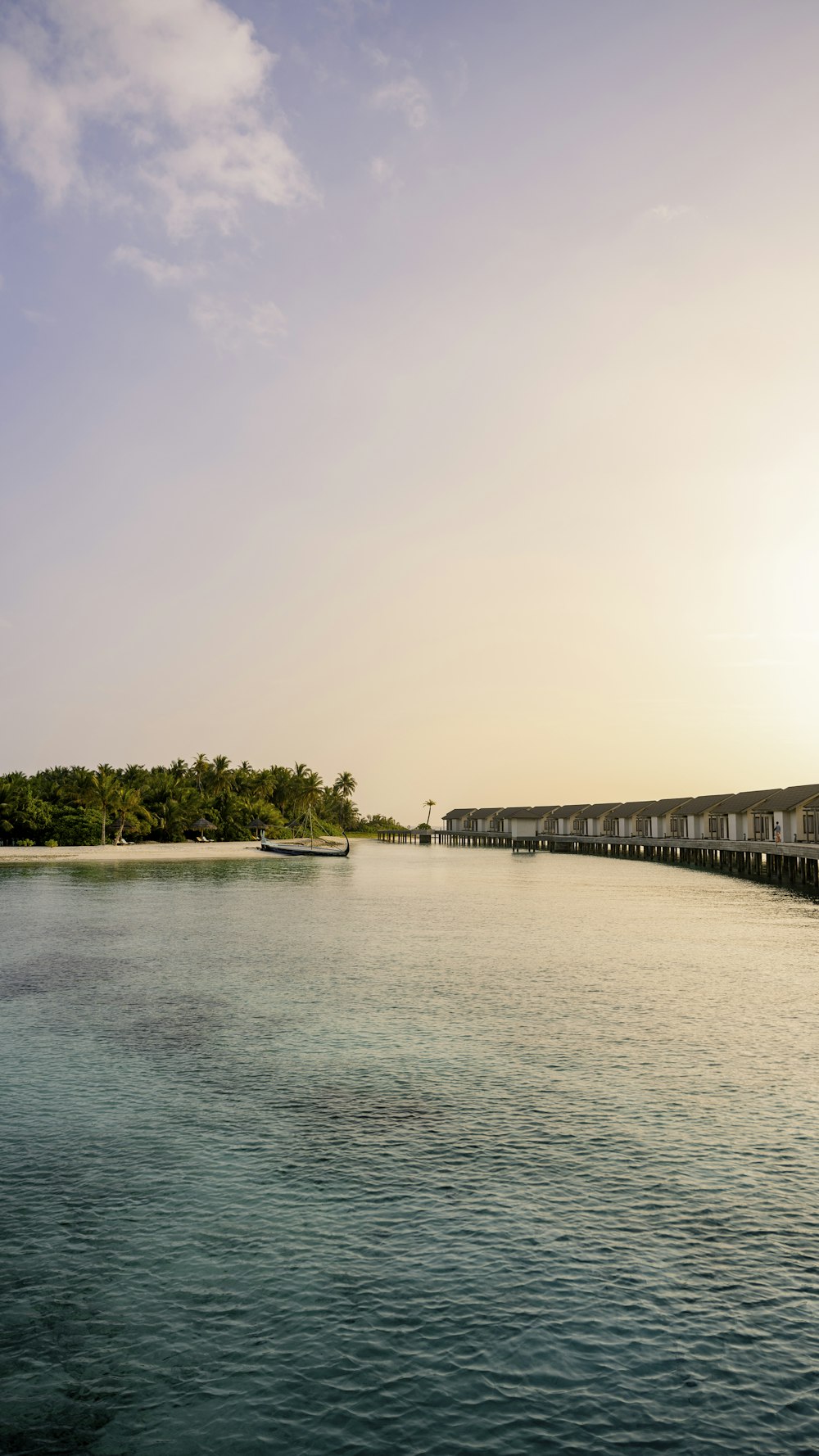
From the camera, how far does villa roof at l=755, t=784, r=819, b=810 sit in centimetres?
6806

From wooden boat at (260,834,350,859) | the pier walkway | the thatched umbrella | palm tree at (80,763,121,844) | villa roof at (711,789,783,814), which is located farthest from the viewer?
the thatched umbrella

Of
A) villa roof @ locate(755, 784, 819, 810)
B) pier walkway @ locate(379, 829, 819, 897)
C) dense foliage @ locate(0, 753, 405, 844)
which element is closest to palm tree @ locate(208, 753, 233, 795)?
dense foliage @ locate(0, 753, 405, 844)

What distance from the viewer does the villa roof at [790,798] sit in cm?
6806

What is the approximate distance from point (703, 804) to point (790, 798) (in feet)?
70.9

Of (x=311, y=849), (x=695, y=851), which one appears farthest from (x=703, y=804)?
(x=311, y=849)

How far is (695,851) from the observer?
300 feet

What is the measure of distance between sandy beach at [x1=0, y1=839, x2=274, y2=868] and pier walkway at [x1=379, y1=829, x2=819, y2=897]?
37.8 meters

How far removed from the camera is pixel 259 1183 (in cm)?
1171

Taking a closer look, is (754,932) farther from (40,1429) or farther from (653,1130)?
(40,1429)

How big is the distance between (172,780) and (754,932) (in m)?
87.0

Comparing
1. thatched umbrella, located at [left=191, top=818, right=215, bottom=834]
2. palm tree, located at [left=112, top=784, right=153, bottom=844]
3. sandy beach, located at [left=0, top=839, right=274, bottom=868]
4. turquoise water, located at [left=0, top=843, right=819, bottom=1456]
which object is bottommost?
turquoise water, located at [left=0, top=843, right=819, bottom=1456]

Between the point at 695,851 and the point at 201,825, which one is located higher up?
the point at 201,825

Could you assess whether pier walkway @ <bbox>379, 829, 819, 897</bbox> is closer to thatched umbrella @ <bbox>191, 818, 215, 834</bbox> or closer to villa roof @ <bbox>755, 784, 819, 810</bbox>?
villa roof @ <bbox>755, 784, 819, 810</bbox>

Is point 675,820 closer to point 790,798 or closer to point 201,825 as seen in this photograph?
point 790,798
